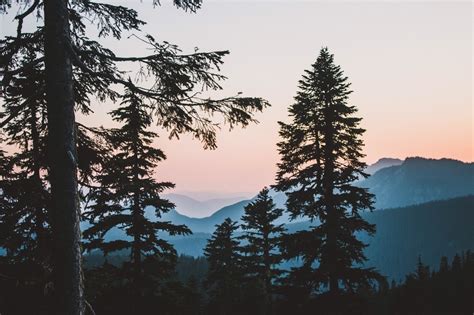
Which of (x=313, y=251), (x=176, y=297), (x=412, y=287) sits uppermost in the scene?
(x=313, y=251)

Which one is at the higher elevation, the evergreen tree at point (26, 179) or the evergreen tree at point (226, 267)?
the evergreen tree at point (26, 179)

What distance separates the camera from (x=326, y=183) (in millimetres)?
16094

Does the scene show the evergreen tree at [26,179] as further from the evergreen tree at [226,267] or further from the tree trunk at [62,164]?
the evergreen tree at [226,267]

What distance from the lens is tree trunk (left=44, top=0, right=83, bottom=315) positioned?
17.4ft

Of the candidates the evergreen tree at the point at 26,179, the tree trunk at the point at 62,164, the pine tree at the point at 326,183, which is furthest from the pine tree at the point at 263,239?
the tree trunk at the point at 62,164

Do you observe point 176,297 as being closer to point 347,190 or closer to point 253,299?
point 347,190

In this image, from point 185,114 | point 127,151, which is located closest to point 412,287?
point 127,151

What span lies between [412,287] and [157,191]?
6207 centimetres

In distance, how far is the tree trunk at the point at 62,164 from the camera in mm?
5301

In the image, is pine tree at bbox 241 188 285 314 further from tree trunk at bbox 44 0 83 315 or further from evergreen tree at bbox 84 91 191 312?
tree trunk at bbox 44 0 83 315

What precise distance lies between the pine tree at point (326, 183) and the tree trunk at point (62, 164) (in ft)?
38.0

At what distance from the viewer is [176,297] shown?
1680cm

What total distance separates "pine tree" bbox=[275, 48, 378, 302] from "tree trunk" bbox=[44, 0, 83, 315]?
1159cm

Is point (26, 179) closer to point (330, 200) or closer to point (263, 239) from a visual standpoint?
point (330, 200)
